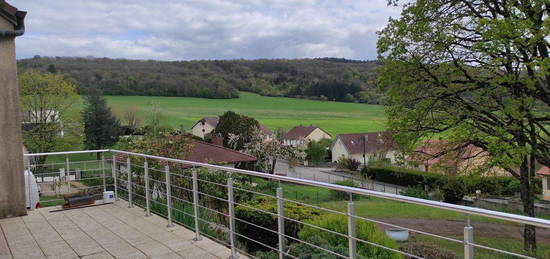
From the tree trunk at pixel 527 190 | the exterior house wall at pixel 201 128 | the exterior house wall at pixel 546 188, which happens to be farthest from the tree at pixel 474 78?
the exterior house wall at pixel 201 128

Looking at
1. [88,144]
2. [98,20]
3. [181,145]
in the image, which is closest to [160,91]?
[88,144]

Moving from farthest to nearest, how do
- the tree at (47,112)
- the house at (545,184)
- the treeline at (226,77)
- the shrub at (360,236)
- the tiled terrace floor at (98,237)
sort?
the treeline at (226,77) < the tree at (47,112) < the house at (545,184) < the shrub at (360,236) < the tiled terrace floor at (98,237)

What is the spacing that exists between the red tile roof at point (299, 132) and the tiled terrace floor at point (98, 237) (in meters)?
57.4

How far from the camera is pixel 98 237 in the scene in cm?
494

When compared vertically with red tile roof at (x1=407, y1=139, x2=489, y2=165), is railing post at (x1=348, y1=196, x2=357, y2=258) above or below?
above

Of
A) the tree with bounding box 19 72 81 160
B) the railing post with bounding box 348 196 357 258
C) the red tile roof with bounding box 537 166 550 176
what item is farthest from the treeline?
the railing post with bounding box 348 196 357 258

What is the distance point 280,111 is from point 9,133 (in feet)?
215

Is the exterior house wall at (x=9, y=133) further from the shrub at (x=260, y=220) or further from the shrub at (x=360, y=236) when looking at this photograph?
the shrub at (x=360, y=236)

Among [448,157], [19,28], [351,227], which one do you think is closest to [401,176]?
[448,157]

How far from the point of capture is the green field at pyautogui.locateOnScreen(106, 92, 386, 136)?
63.1m

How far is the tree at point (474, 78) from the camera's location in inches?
489

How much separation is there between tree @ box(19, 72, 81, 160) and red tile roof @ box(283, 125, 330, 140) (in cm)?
3517

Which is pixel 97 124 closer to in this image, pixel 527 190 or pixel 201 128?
pixel 201 128

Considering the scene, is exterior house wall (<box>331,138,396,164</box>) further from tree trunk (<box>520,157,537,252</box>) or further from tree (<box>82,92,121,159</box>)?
tree trunk (<box>520,157,537,252</box>)
